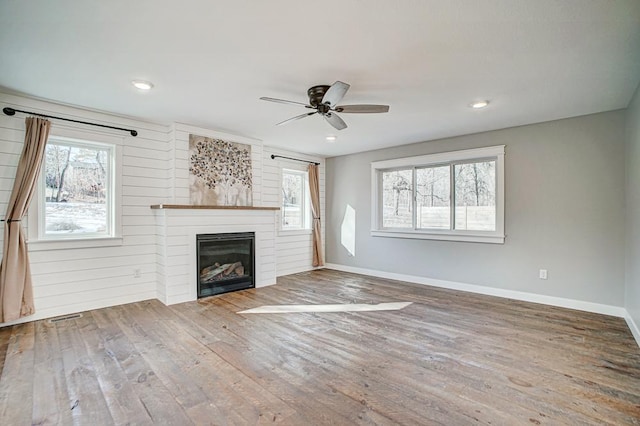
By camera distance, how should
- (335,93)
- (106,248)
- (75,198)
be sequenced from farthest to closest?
(106,248)
(75,198)
(335,93)

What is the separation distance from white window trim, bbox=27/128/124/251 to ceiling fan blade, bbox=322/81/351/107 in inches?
116

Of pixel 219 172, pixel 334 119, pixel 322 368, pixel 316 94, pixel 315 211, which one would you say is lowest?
pixel 322 368

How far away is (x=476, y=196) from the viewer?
192 inches

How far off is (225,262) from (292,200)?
2089 mm

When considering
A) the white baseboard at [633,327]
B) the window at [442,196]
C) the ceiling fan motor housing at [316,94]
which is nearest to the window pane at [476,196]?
the window at [442,196]

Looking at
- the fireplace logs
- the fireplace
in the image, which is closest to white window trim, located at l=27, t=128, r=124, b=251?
the fireplace

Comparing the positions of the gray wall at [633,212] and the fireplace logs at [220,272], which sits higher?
the gray wall at [633,212]

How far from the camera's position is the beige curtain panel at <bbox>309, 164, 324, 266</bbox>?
654cm

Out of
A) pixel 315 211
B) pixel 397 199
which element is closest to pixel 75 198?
pixel 315 211

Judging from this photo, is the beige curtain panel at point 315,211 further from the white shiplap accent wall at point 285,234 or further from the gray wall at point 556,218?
the gray wall at point 556,218

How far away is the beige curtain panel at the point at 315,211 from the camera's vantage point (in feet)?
21.5

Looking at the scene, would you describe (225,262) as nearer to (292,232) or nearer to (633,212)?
(292,232)

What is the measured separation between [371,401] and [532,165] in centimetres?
397

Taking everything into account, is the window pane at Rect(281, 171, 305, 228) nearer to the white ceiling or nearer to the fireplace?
the fireplace
